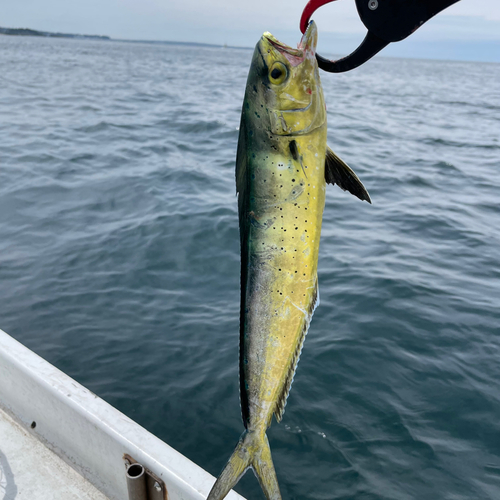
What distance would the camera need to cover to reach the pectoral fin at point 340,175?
1.74 m

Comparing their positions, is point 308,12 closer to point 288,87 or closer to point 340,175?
point 288,87

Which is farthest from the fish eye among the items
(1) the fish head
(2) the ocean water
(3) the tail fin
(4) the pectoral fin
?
(2) the ocean water

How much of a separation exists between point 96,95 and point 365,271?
21755 millimetres

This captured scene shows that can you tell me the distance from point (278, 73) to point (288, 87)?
0.19 ft

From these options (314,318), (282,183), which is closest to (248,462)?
(282,183)

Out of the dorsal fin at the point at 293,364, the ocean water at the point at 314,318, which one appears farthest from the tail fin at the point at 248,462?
the ocean water at the point at 314,318

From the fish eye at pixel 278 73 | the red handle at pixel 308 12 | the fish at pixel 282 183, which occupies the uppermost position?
the red handle at pixel 308 12

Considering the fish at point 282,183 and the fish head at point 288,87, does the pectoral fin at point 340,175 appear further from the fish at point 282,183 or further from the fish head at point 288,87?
the fish head at point 288,87

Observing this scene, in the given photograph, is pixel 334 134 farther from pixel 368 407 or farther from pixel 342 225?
pixel 368 407

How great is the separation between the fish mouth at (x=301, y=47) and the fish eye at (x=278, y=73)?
1.4 inches

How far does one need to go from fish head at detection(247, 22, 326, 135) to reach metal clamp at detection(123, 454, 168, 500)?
7.85 ft

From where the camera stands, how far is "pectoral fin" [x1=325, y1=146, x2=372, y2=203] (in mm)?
1744

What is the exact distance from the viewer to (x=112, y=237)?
834 cm

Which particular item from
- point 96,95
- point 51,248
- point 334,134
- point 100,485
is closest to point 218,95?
point 96,95
